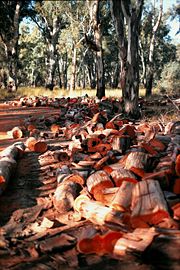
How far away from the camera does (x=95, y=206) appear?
3.75 meters

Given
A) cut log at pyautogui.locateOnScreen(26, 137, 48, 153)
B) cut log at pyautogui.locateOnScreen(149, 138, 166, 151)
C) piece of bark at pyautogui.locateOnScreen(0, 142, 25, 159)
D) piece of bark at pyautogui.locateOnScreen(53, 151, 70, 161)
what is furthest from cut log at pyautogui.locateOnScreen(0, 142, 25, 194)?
cut log at pyautogui.locateOnScreen(149, 138, 166, 151)

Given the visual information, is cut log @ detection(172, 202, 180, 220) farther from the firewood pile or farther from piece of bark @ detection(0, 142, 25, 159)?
piece of bark @ detection(0, 142, 25, 159)

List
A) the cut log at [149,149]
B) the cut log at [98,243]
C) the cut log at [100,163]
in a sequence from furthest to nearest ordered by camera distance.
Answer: the cut log at [149,149] < the cut log at [100,163] < the cut log at [98,243]

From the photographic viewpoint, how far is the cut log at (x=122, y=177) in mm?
4113

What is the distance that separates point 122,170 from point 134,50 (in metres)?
6.96

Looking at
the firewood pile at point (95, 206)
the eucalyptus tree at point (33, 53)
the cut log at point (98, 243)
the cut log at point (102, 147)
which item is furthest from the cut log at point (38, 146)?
the eucalyptus tree at point (33, 53)

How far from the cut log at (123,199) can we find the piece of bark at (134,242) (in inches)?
20.5

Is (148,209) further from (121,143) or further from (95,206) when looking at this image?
(121,143)

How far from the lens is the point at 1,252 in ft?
10.5

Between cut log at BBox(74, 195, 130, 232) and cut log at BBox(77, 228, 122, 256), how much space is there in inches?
9.5

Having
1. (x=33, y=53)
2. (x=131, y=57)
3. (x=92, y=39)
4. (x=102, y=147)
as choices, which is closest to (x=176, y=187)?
(x=102, y=147)

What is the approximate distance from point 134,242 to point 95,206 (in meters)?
0.85

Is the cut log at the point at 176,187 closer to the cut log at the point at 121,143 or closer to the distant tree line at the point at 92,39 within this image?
the cut log at the point at 121,143

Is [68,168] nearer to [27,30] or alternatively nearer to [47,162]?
[47,162]
